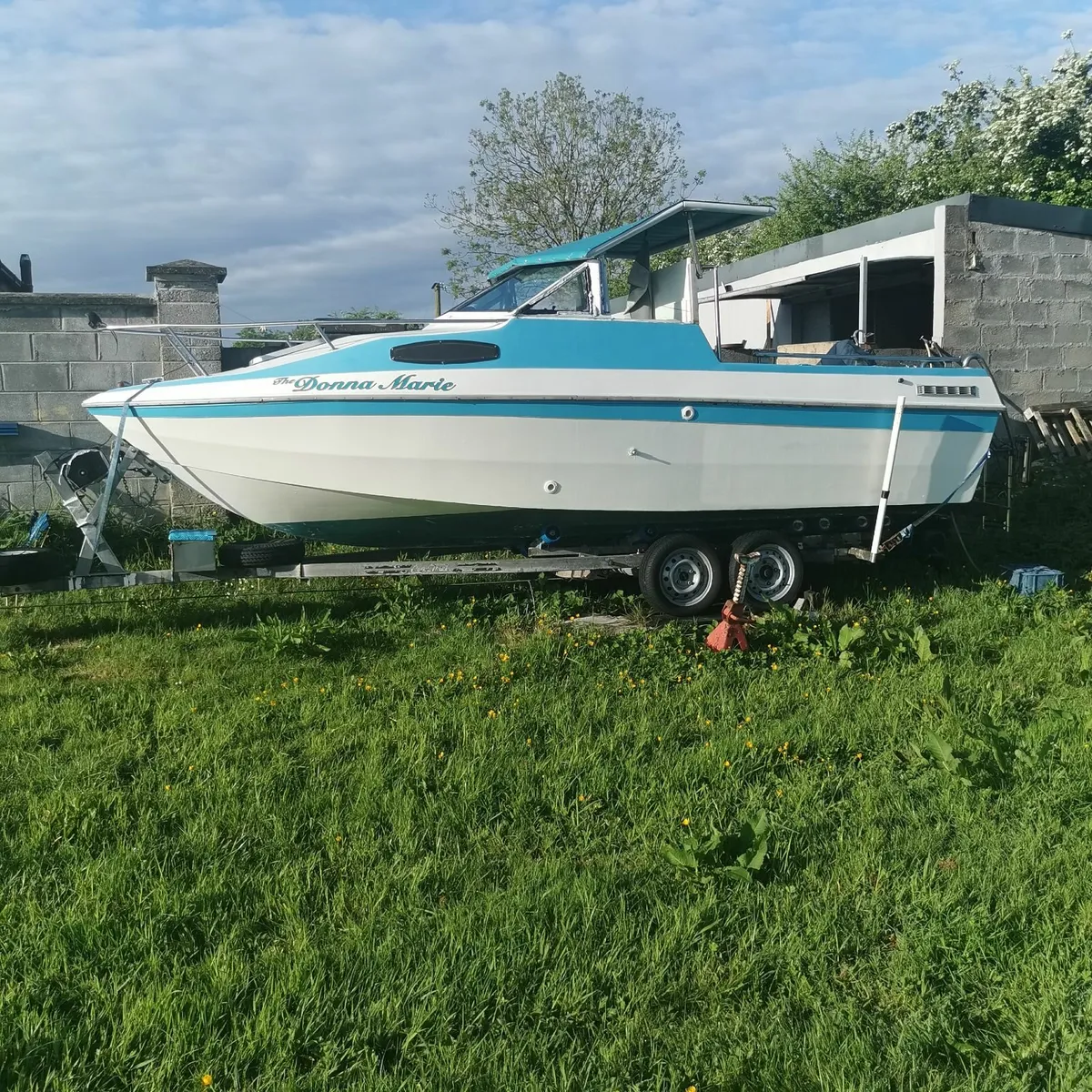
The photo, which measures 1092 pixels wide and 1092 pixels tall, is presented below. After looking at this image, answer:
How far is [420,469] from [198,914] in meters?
3.30

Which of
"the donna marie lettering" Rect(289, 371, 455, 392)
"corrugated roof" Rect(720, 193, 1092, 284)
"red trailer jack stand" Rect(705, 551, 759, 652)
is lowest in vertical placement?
"red trailer jack stand" Rect(705, 551, 759, 652)

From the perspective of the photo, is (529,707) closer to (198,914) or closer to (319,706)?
(319,706)

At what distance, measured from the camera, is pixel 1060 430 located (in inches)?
384

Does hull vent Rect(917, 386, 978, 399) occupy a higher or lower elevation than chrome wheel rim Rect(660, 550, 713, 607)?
higher

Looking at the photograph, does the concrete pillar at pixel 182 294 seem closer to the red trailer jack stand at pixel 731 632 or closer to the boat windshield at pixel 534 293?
the boat windshield at pixel 534 293

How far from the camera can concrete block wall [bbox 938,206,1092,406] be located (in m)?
9.27

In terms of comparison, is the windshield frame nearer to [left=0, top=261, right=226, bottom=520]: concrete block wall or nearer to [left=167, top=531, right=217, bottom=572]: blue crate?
[left=167, top=531, right=217, bottom=572]: blue crate

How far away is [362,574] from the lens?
607 centimetres

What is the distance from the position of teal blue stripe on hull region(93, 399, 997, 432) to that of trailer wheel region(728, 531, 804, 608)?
77cm

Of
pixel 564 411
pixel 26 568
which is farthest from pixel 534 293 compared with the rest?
pixel 26 568

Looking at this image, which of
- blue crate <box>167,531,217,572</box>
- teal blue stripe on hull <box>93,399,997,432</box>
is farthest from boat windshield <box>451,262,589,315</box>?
blue crate <box>167,531,217,572</box>

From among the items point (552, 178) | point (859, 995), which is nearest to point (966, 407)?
point (859, 995)

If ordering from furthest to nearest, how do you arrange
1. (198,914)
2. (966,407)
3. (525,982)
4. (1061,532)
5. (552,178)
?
(552,178) → (1061,532) → (966,407) → (198,914) → (525,982)

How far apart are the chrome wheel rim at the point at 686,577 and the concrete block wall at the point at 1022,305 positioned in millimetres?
4324
